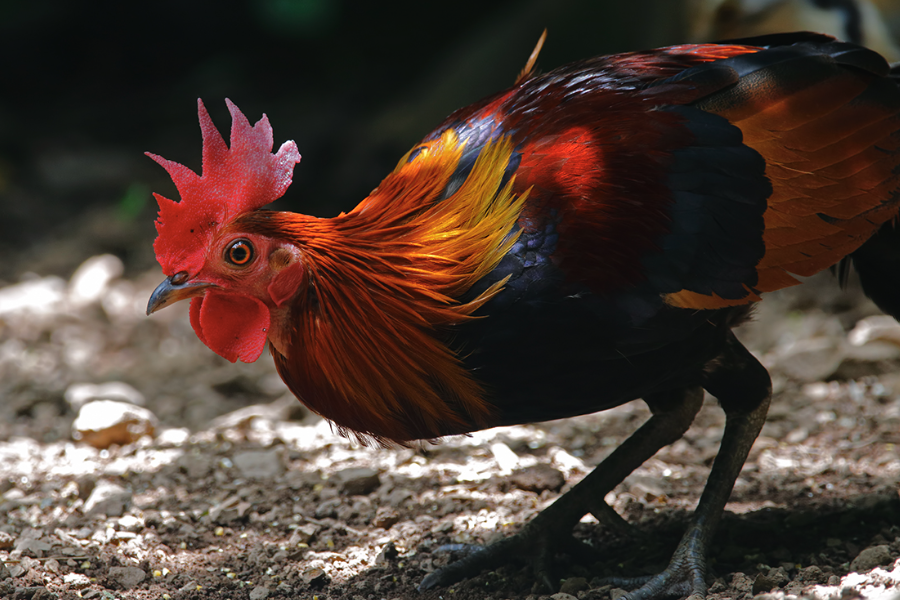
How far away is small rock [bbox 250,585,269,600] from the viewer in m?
2.89

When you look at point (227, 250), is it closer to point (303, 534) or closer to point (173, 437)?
point (303, 534)

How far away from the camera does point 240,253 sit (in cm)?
261

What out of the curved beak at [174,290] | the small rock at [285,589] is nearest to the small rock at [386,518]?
the small rock at [285,589]

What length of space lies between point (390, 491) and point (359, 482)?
0.15 metres

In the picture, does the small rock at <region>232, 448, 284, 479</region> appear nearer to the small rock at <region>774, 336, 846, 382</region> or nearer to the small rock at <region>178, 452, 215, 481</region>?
the small rock at <region>178, 452, 215, 481</region>

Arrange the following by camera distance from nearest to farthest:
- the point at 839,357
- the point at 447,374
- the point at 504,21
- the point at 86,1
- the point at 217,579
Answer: the point at 447,374
the point at 217,579
the point at 839,357
the point at 504,21
the point at 86,1

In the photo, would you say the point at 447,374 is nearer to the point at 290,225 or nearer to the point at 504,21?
the point at 290,225

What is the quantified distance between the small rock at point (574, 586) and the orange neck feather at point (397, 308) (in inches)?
29.1

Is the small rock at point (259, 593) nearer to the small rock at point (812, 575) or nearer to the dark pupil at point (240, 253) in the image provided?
the dark pupil at point (240, 253)

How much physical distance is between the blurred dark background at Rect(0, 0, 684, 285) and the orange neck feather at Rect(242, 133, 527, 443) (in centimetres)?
447

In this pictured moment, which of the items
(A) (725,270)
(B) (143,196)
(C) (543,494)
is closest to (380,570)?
(C) (543,494)

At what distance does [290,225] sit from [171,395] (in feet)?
9.29

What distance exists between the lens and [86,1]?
10234 millimetres

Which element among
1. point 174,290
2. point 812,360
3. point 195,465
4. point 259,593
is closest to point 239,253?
point 174,290
